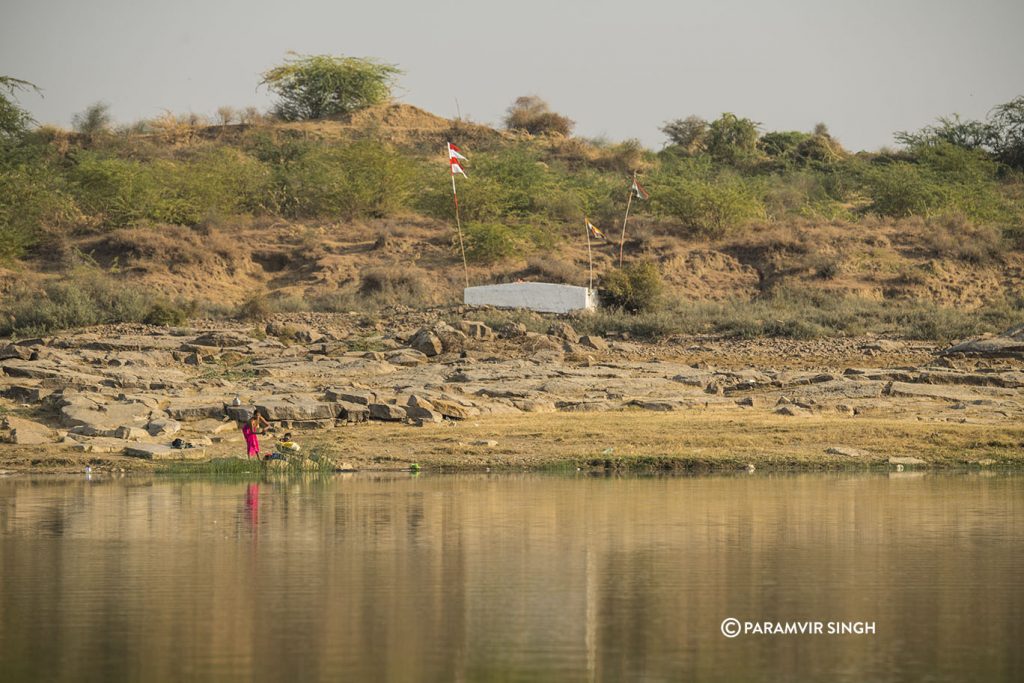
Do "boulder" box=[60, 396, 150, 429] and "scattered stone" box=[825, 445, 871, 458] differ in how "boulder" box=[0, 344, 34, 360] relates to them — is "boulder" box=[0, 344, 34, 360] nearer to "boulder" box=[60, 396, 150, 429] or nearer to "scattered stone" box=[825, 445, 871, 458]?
"boulder" box=[60, 396, 150, 429]

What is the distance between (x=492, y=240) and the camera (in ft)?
123

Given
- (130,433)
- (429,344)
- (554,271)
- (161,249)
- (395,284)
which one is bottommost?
(130,433)

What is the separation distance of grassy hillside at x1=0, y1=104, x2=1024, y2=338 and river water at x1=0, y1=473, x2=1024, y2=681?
53.9 feet

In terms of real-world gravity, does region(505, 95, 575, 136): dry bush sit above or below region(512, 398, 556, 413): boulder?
above

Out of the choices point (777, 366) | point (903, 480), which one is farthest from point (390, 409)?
point (777, 366)

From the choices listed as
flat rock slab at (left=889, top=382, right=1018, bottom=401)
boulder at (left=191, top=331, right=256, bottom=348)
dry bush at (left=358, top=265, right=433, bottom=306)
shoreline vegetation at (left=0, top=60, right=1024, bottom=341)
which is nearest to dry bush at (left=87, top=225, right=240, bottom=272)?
shoreline vegetation at (left=0, top=60, right=1024, bottom=341)

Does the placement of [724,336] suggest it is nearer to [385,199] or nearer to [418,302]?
[418,302]

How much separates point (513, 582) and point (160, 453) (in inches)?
351

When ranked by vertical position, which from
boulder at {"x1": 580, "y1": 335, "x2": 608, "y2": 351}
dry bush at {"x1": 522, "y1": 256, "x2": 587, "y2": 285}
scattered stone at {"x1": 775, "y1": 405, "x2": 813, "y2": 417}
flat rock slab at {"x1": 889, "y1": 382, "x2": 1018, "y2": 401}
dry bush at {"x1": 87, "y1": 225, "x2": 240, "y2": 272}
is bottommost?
scattered stone at {"x1": 775, "y1": 405, "x2": 813, "y2": 417}

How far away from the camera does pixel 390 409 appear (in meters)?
20.2

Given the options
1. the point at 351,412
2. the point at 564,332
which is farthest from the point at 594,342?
the point at 351,412

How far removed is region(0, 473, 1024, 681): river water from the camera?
25.6ft

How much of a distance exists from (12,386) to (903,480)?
1285 cm

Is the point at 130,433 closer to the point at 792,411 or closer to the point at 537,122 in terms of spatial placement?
the point at 792,411
